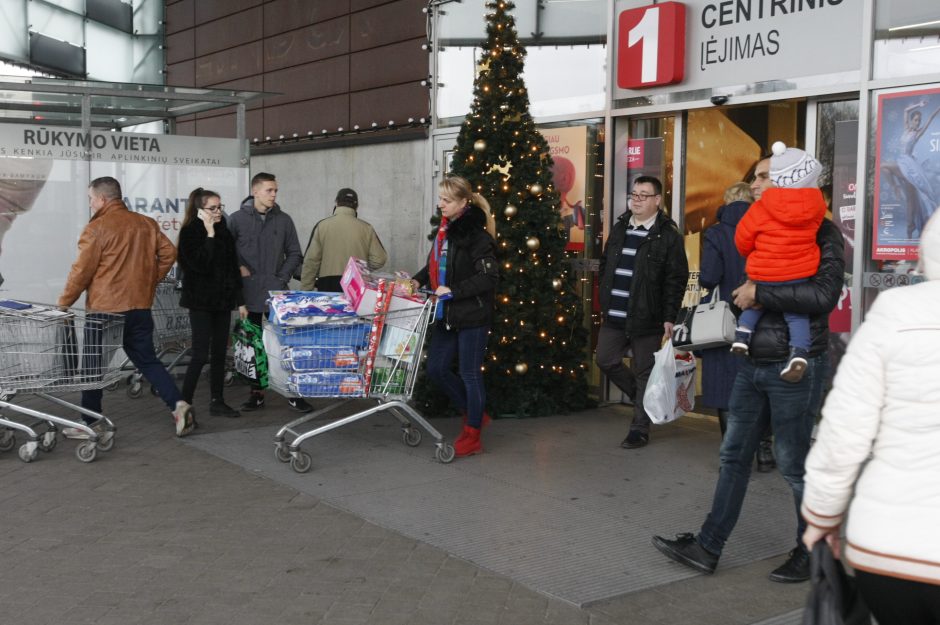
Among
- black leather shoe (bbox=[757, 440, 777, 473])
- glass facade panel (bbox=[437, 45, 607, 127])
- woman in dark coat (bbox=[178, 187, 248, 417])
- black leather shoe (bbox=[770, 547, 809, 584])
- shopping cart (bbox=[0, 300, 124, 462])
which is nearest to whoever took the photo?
black leather shoe (bbox=[770, 547, 809, 584])

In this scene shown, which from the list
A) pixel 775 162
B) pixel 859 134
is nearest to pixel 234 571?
pixel 775 162

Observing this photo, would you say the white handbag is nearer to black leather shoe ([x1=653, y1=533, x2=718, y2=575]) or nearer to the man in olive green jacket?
black leather shoe ([x1=653, y1=533, x2=718, y2=575])

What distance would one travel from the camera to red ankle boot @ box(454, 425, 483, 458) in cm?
721

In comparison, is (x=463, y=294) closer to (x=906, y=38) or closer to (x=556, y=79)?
(x=906, y=38)

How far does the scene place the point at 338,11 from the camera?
12.7 metres

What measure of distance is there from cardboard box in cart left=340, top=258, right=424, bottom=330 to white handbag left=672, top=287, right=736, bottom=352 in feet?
5.45

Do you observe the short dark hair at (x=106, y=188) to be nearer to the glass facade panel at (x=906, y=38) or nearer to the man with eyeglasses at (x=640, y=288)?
the man with eyeglasses at (x=640, y=288)

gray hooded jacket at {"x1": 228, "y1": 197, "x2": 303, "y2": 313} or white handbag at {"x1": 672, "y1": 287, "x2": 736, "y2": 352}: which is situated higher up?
gray hooded jacket at {"x1": 228, "y1": 197, "x2": 303, "y2": 313}

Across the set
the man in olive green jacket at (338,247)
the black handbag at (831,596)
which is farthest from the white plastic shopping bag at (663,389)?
the black handbag at (831,596)

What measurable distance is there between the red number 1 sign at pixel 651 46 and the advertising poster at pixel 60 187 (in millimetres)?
4445

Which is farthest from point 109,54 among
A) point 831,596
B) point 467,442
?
point 831,596

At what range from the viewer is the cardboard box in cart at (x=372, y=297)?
6605 millimetres

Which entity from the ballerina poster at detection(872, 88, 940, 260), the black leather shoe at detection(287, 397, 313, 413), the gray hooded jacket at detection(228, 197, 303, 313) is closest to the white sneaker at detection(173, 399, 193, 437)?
the black leather shoe at detection(287, 397, 313, 413)

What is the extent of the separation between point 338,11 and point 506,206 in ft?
18.1
